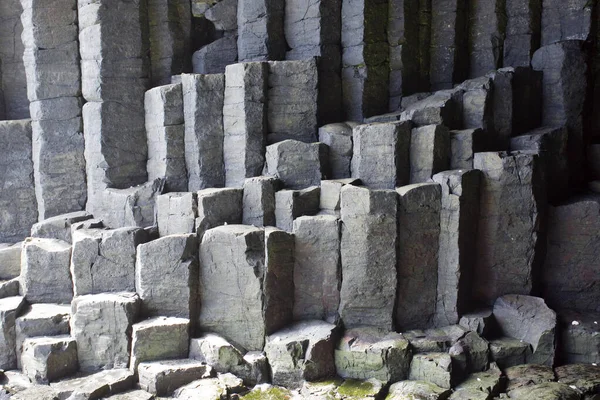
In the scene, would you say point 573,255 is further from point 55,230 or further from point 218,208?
point 55,230

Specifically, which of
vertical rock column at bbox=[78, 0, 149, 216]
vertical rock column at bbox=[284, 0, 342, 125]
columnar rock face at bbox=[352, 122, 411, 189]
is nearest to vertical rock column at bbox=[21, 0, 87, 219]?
vertical rock column at bbox=[78, 0, 149, 216]

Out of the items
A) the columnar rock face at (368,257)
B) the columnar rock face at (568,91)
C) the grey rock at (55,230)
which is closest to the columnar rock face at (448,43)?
the columnar rock face at (568,91)

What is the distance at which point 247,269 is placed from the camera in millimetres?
10359

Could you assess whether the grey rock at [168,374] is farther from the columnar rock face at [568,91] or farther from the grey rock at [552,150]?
the columnar rock face at [568,91]

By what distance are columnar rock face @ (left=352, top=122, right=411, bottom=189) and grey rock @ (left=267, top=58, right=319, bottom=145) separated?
1.25 meters

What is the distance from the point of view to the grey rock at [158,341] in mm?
10023

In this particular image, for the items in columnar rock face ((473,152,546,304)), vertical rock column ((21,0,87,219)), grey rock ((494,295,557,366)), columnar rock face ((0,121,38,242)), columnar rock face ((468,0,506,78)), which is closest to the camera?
grey rock ((494,295,557,366))

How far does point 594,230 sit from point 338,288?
4668mm

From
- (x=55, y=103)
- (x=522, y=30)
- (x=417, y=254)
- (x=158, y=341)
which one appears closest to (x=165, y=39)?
(x=55, y=103)

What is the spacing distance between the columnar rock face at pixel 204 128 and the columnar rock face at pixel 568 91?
6381mm

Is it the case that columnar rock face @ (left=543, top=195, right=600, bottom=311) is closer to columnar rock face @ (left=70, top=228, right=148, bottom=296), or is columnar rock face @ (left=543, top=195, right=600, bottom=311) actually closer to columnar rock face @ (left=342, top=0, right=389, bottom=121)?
columnar rock face @ (left=342, top=0, right=389, bottom=121)

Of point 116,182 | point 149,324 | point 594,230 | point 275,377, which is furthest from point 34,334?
point 594,230

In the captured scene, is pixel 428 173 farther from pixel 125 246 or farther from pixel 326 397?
pixel 125 246

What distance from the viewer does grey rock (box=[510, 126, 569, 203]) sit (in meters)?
11.4
